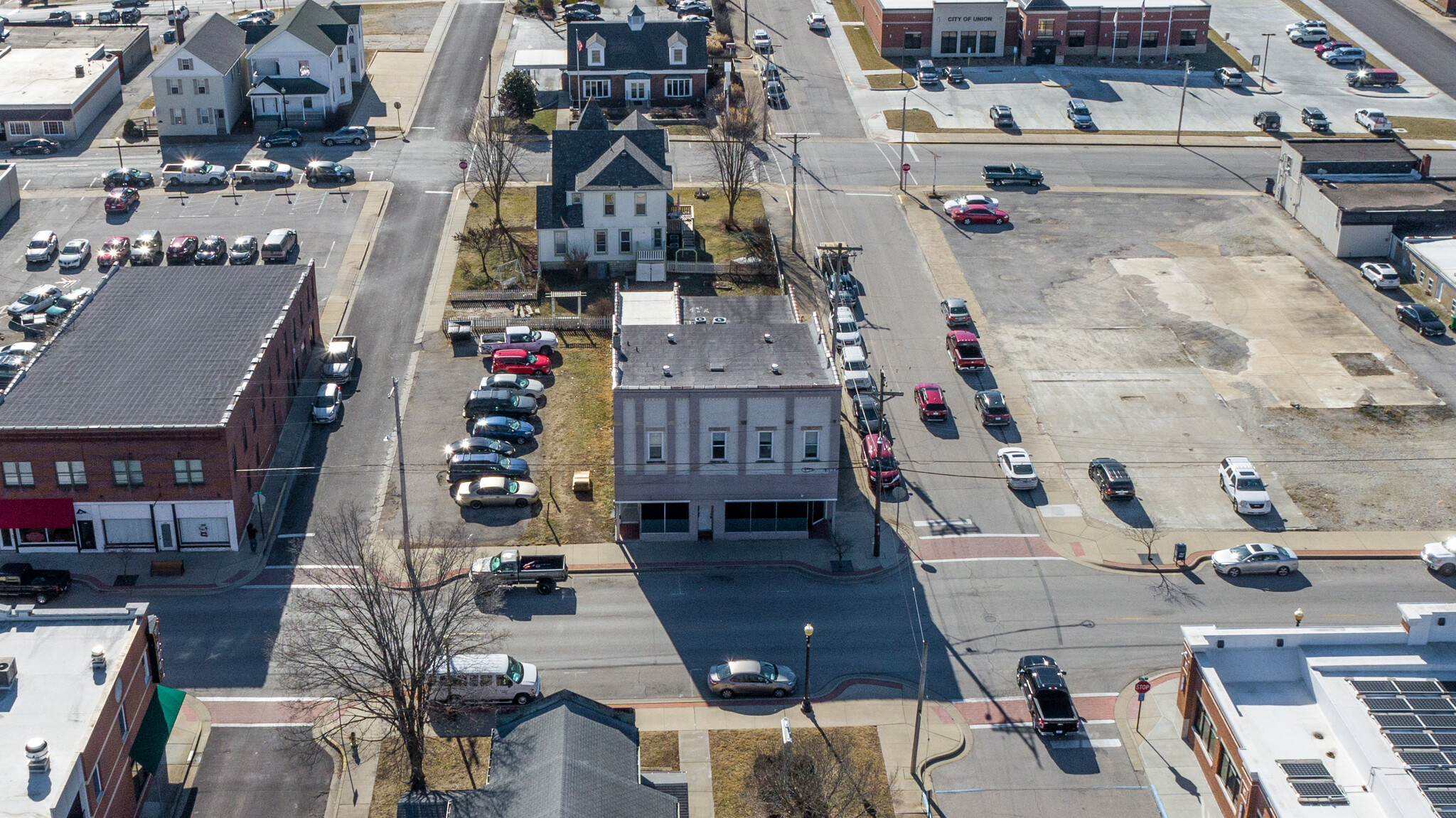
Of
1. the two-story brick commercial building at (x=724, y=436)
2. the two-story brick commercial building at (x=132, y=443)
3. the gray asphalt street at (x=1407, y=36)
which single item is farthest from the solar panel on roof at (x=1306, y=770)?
the gray asphalt street at (x=1407, y=36)

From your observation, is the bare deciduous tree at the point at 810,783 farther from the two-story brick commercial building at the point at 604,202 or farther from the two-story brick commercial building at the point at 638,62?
the two-story brick commercial building at the point at 638,62

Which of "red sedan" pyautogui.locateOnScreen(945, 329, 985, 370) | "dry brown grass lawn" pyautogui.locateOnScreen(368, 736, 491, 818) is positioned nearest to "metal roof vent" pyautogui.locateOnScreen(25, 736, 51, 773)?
"dry brown grass lawn" pyautogui.locateOnScreen(368, 736, 491, 818)

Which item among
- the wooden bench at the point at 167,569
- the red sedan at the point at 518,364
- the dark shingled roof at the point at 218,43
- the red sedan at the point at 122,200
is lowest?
the wooden bench at the point at 167,569

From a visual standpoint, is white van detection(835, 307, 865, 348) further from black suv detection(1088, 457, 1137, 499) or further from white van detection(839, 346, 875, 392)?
black suv detection(1088, 457, 1137, 499)

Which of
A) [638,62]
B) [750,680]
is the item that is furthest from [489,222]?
[750,680]

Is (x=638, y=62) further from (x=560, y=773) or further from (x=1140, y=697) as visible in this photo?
(x=560, y=773)

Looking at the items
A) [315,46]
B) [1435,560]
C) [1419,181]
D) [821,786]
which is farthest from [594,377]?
[1419,181]
